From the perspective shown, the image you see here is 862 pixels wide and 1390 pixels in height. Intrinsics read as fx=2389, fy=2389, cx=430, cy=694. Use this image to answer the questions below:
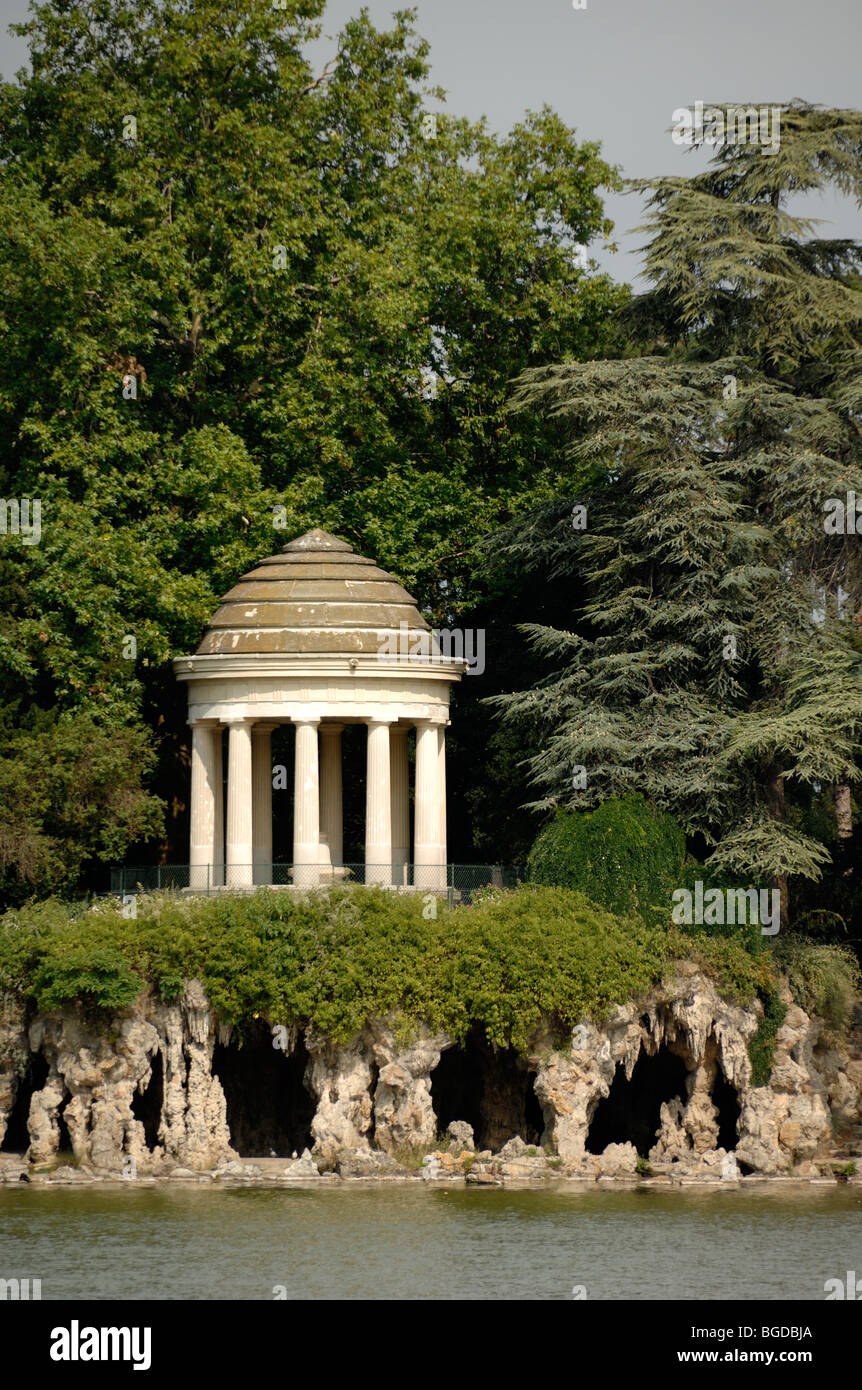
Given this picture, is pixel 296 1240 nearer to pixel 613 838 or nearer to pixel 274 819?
pixel 613 838

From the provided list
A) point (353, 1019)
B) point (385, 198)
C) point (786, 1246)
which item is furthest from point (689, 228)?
point (786, 1246)

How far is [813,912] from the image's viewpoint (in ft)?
186

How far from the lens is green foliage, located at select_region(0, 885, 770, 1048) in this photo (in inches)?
1982

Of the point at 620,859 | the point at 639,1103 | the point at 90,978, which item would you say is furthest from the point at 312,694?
the point at 639,1103

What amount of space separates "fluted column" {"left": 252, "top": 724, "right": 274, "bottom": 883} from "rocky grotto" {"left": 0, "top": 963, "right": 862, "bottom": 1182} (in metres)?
6.06

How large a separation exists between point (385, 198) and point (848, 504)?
56.2 feet

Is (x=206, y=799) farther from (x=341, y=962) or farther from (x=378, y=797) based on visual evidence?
(x=341, y=962)

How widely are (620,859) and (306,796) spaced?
7.66 m

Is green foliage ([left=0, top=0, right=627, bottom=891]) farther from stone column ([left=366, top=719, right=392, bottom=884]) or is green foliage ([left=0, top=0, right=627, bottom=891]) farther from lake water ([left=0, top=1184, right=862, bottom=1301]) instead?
lake water ([left=0, top=1184, right=862, bottom=1301])

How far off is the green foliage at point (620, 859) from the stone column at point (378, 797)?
4.07 metres

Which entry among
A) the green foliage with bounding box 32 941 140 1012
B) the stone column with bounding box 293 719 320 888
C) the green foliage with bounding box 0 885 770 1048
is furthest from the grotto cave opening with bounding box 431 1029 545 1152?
the green foliage with bounding box 32 941 140 1012

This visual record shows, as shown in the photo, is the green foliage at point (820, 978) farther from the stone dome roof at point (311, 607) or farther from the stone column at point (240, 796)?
the stone column at point (240, 796)

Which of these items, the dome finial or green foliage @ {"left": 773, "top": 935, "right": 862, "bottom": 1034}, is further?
the dome finial

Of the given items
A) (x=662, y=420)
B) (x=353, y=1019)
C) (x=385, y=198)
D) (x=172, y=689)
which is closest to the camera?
(x=353, y=1019)
